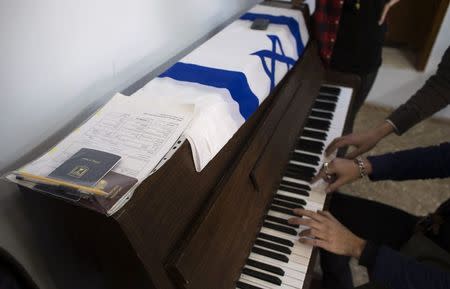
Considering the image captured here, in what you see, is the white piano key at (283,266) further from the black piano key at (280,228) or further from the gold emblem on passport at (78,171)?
the gold emblem on passport at (78,171)

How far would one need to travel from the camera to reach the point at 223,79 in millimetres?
858

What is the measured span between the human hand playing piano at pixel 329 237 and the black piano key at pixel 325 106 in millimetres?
567

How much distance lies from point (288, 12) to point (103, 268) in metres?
1.12

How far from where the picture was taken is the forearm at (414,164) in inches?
40.3

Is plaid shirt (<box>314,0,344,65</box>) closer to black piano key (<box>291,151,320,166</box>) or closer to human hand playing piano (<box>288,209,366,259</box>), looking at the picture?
black piano key (<box>291,151,320,166</box>)

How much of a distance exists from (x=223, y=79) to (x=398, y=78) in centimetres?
212

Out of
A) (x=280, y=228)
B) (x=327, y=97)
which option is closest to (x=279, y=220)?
(x=280, y=228)

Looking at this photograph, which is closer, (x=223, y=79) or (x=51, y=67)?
(x=51, y=67)

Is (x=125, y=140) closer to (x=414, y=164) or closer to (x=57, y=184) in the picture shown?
(x=57, y=184)

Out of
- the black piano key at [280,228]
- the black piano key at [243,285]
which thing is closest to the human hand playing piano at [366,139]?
the black piano key at [280,228]

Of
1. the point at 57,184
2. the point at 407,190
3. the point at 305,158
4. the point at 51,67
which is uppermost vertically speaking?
the point at 51,67

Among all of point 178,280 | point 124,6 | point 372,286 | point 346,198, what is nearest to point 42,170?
point 178,280

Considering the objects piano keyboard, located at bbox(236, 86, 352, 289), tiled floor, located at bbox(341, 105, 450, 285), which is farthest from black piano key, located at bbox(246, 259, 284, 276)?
tiled floor, located at bbox(341, 105, 450, 285)

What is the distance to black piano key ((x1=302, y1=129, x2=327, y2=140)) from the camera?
1.23 m
